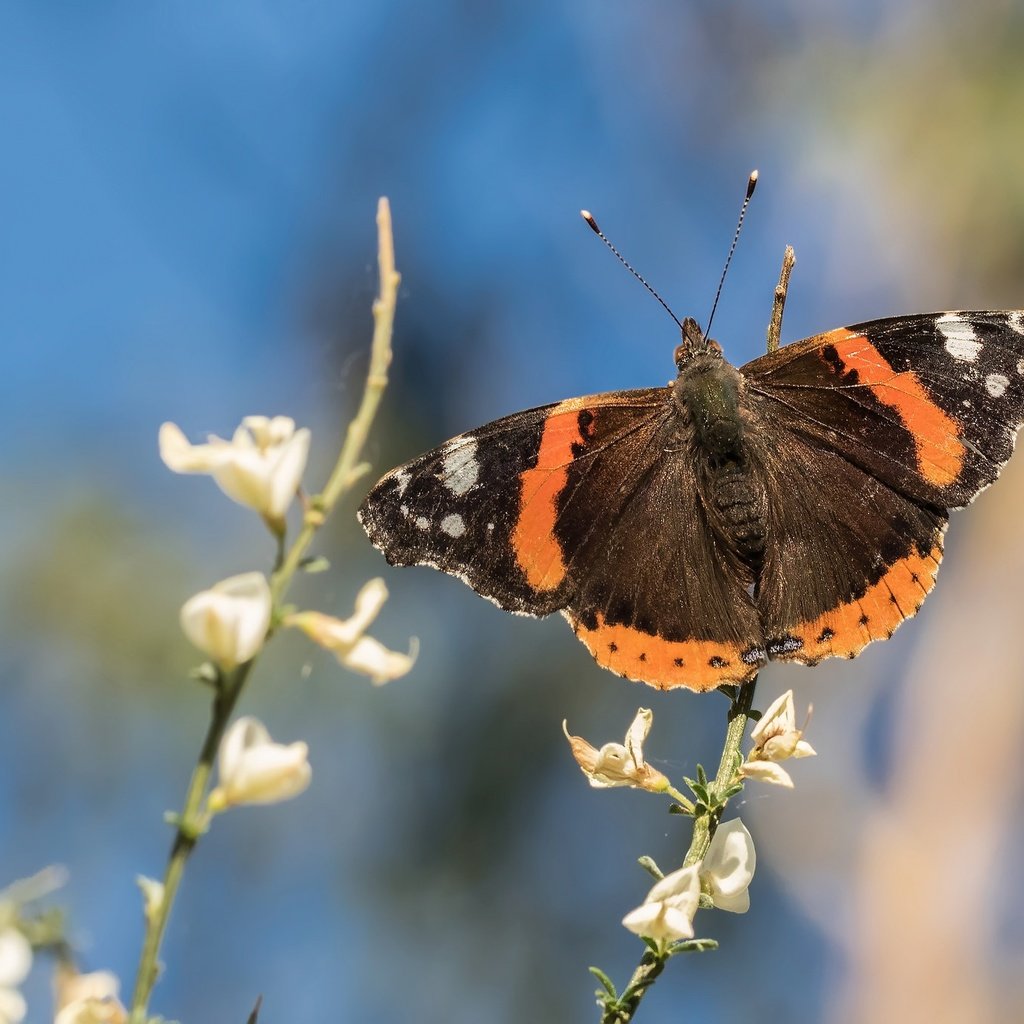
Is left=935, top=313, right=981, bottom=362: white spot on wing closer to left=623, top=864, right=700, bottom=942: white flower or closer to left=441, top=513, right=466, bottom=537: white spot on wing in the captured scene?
left=441, top=513, right=466, bottom=537: white spot on wing

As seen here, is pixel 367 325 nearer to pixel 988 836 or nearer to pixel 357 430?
pixel 988 836

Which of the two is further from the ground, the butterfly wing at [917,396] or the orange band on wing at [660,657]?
the butterfly wing at [917,396]

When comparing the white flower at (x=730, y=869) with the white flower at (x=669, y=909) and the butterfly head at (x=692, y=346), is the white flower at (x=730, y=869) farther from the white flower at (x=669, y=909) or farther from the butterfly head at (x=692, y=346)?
the butterfly head at (x=692, y=346)

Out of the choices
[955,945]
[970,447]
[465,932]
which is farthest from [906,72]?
[970,447]

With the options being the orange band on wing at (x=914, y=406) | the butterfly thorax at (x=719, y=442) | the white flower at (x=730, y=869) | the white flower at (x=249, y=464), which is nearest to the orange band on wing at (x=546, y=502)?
the butterfly thorax at (x=719, y=442)

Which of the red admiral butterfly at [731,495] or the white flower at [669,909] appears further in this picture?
the red admiral butterfly at [731,495]

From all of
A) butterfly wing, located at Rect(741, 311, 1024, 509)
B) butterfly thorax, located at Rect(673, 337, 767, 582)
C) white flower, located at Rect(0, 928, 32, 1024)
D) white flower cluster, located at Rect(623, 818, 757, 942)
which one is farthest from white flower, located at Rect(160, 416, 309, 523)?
butterfly thorax, located at Rect(673, 337, 767, 582)
